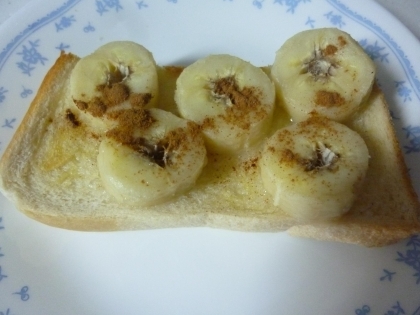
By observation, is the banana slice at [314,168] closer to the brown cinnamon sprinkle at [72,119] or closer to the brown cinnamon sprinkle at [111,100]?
the brown cinnamon sprinkle at [111,100]

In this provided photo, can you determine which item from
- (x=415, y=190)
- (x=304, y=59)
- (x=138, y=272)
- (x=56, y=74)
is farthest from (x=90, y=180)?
(x=415, y=190)

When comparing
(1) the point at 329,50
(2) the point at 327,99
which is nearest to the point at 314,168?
(2) the point at 327,99

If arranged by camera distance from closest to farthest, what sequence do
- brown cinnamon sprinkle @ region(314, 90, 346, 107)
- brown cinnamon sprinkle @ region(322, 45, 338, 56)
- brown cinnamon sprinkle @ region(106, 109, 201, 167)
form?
brown cinnamon sprinkle @ region(106, 109, 201, 167)
brown cinnamon sprinkle @ region(314, 90, 346, 107)
brown cinnamon sprinkle @ region(322, 45, 338, 56)

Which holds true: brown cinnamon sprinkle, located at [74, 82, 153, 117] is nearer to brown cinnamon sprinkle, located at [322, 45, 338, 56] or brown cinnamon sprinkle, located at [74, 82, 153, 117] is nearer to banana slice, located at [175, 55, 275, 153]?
banana slice, located at [175, 55, 275, 153]

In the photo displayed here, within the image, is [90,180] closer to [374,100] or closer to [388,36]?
[374,100]

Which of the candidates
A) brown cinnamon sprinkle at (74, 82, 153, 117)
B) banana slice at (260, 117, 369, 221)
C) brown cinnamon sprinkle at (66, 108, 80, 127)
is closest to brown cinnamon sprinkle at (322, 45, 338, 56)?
banana slice at (260, 117, 369, 221)

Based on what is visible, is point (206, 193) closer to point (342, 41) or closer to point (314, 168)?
point (314, 168)
